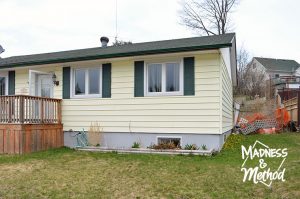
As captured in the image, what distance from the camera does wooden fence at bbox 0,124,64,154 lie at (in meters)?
9.28

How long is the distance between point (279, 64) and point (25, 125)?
51018mm

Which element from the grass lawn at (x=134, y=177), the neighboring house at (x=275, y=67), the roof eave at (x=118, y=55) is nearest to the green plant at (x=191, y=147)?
the grass lawn at (x=134, y=177)

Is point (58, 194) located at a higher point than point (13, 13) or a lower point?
lower

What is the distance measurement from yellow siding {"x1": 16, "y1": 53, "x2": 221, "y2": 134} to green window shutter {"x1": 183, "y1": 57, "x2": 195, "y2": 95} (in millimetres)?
116

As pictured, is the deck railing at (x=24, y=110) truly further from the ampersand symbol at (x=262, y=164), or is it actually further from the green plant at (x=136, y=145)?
the ampersand symbol at (x=262, y=164)

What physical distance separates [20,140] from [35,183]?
3699 millimetres

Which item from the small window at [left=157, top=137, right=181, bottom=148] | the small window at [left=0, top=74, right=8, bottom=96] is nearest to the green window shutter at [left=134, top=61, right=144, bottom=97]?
the small window at [left=157, top=137, right=181, bottom=148]

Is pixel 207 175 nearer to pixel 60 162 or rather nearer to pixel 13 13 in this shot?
pixel 60 162

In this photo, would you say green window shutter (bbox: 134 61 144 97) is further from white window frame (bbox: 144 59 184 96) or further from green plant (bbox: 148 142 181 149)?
green plant (bbox: 148 142 181 149)

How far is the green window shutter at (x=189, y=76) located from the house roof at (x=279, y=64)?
4476 cm

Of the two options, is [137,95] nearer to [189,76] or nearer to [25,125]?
[189,76]

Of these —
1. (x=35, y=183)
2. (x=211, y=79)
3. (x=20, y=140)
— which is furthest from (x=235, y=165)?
(x=20, y=140)

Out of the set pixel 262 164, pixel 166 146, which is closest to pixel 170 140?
pixel 166 146

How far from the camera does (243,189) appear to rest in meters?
5.25
